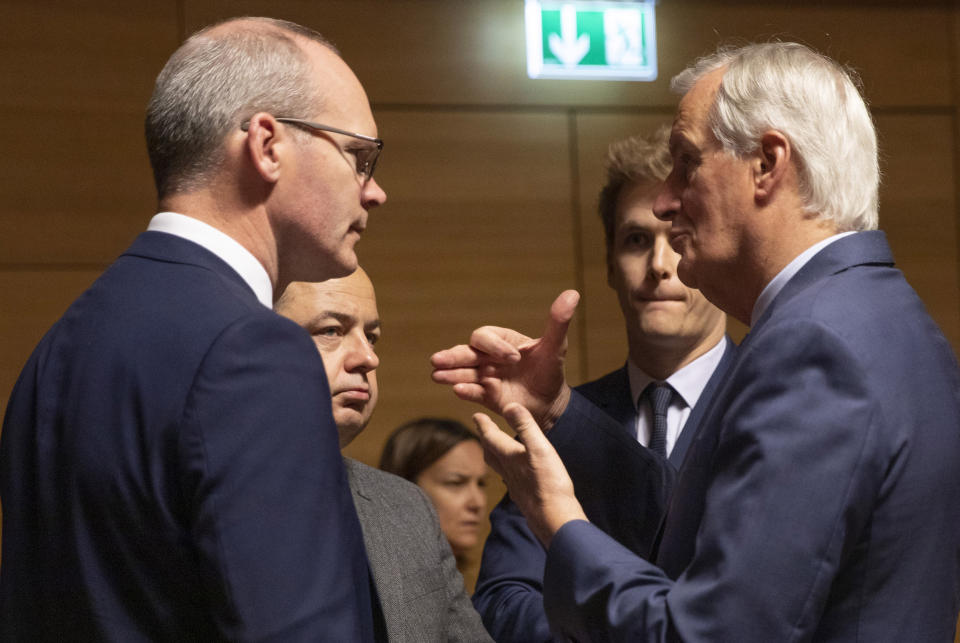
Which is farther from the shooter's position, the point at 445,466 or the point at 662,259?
the point at 445,466

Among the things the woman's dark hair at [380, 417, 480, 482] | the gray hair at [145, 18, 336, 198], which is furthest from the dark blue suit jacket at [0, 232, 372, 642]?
the woman's dark hair at [380, 417, 480, 482]

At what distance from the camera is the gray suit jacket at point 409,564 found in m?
2.02

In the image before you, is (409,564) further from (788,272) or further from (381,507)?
(788,272)

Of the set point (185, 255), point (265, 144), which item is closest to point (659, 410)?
point (265, 144)

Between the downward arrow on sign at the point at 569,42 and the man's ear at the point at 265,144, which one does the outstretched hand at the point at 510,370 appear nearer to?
the man's ear at the point at 265,144

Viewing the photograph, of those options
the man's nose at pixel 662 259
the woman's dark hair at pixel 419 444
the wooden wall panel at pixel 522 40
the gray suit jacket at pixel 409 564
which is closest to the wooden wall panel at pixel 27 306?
the wooden wall panel at pixel 522 40

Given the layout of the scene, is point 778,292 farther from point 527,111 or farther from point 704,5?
point 704,5

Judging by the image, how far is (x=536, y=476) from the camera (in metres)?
1.69

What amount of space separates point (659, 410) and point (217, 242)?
134 centimetres

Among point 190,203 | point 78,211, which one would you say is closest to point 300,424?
point 190,203

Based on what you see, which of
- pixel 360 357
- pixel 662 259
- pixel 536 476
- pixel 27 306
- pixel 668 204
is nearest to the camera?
pixel 536 476

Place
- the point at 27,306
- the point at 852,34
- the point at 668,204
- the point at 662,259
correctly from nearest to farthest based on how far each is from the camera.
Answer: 1. the point at 668,204
2. the point at 662,259
3. the point at 27,306
4. the point at 852,34

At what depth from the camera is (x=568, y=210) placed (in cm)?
452

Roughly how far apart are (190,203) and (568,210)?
10.4 feet
